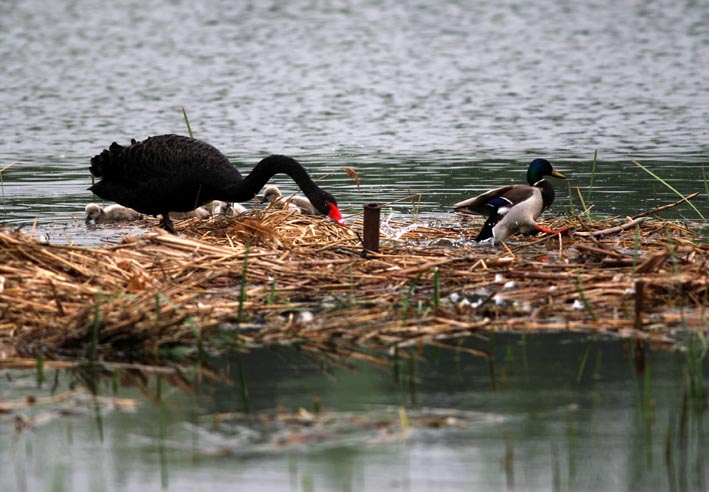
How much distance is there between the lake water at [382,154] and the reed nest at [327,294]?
349 millimetres

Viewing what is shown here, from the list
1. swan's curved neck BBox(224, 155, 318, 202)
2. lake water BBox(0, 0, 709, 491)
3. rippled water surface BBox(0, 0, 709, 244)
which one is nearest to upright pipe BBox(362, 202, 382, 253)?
swan's curved neck BBox(224, 155, 318, 202)

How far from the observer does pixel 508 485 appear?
4.70m

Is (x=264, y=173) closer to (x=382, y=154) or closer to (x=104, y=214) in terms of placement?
(x=104, y=214)

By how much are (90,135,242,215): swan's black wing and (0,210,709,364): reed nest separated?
1.08m

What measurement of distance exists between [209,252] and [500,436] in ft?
11.1

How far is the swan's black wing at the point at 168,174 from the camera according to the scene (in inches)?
384

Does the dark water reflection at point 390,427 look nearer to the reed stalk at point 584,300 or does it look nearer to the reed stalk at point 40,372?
the reed stalk at point 40,372

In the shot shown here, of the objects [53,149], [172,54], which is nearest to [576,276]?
[53,149]

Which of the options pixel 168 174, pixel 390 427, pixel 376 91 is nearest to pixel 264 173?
pixel 168 174

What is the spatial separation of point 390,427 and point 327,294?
2.29 metres

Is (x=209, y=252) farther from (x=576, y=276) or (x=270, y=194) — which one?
(x=270, y=194)

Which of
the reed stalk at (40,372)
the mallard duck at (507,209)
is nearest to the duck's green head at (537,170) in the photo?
the mallard duck at (507,209)

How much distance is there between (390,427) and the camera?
533 centimetres

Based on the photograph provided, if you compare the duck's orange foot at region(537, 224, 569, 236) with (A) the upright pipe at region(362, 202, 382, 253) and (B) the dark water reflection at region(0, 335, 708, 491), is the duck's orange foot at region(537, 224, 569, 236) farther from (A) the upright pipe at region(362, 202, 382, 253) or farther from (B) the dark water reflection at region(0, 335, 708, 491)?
(B) the dark water reflection at region(0, 335, 708, 491)
